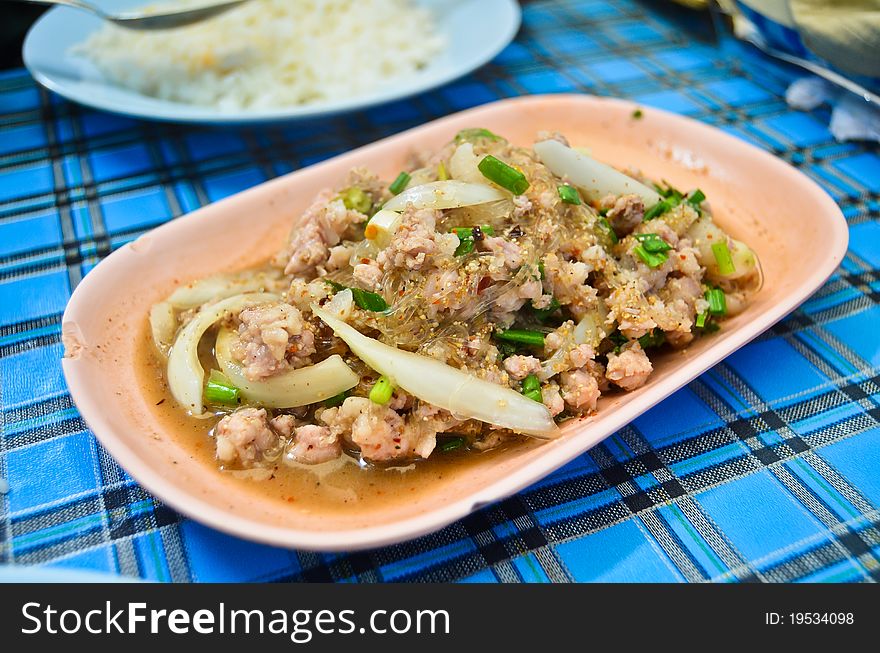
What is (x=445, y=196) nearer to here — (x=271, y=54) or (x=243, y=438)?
(x=243, y=438)

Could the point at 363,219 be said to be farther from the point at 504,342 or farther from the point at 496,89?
the point at 496,89

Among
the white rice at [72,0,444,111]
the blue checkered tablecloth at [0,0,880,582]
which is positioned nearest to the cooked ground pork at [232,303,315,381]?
the blue checkered tablecloth at [0,0,880,582]

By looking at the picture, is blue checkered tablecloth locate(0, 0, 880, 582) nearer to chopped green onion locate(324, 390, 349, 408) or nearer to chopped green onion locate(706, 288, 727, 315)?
chopped green onion locate(706, 288, 727, 315)

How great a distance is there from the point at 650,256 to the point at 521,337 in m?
0.56

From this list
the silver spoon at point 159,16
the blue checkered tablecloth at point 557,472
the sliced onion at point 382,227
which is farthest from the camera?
the silver spoon at point 159,16

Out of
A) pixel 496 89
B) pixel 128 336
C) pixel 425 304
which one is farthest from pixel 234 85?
pixel 425 304

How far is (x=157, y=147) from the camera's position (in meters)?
3.63

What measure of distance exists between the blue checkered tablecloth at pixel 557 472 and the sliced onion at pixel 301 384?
0.42 m

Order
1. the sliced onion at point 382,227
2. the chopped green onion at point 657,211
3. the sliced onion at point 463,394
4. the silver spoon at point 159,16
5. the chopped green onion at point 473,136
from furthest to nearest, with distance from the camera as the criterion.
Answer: the silver spoon at point 159,16 → the chopped green onion at point 473,136 → the chopped green onion at point 657,211 → the sliced onion at point 382,227 → the sliced onion at point 463,394

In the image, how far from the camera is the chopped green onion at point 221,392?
2.11 m

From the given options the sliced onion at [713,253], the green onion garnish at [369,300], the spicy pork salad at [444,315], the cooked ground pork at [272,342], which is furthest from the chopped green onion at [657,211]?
the cooked ground pork at [272,342]

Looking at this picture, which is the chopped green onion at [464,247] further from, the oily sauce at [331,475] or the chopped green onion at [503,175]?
the oily sauce at [331,475]

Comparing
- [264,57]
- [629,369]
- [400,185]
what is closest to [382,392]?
[629,369]

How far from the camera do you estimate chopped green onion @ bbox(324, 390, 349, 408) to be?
2104mm
